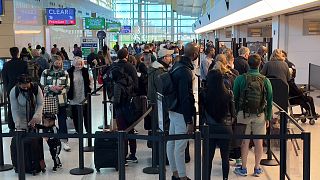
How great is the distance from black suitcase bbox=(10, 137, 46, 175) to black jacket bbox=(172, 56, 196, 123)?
8.22ft

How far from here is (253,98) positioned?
6.73m

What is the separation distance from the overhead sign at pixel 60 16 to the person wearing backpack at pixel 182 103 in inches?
754

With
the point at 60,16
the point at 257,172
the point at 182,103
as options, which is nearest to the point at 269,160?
the point at 257,172

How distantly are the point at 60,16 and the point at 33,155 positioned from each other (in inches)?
711

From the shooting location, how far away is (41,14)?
24.4 meters

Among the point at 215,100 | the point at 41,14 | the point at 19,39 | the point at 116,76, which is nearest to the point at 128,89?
the point at 116,76

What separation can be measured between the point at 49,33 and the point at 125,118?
18.4m

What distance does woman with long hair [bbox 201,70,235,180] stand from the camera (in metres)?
6.12

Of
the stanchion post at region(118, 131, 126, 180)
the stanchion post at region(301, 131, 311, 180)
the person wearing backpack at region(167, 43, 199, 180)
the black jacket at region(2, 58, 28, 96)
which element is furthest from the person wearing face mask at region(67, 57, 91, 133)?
the stanchion post at region(301, 131, 311, 180)

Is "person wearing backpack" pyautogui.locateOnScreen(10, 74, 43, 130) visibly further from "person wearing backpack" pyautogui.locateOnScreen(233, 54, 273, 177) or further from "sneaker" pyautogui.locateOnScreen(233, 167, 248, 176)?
"sneaker" pyautogui.locateOnScreen(233, 167, 248, 176)

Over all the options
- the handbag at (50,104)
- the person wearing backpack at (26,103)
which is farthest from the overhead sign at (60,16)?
the person wearing backpack at (26,103)

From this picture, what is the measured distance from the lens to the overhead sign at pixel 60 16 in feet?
80.4

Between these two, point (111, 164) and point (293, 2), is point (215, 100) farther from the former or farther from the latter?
point (293, 2)

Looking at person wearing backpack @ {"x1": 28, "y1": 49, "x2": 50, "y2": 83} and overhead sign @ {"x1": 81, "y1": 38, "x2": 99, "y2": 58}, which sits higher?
overhead sign @ {"x1": 81, "y1": 38, "x2": 99, "y2": 58}
